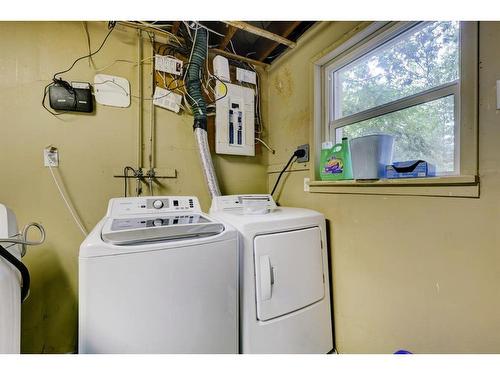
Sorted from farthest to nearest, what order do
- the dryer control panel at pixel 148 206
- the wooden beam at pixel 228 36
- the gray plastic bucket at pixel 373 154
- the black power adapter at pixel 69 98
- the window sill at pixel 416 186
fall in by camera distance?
1. the wooden beam at pixel 228 36
2. the black power adapter at pixel 69 98
3. the dryer control panel at pixel 148 206
4. the gray plastic bucket at pixel 373 154
5. the window sill at pixel 416 186

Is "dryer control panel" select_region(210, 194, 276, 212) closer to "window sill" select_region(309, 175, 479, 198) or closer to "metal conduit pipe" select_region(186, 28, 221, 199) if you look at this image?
"metal conduit pipe" select_region(186, 28, 221, 199)

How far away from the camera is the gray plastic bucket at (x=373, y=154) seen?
1179mm

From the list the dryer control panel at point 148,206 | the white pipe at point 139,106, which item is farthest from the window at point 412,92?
the white pipe at point 139,106

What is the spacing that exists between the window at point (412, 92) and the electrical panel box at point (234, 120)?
2.60ft

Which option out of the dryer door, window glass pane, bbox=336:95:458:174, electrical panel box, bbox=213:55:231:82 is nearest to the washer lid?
the dryer door

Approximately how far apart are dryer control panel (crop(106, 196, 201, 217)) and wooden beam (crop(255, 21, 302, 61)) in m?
1.51

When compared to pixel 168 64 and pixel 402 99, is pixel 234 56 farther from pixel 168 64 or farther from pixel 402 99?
pixel 402 99

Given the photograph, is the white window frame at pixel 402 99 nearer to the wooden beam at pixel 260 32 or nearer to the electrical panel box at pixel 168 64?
the wooden beam at pixel 260 32

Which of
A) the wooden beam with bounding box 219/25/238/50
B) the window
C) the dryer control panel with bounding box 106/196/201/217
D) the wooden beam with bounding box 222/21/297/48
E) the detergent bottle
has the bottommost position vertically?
the dryer control panel with bounding box 106/196/201/217

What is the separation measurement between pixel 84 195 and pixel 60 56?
95cm

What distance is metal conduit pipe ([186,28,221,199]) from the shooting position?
1.70 meters
